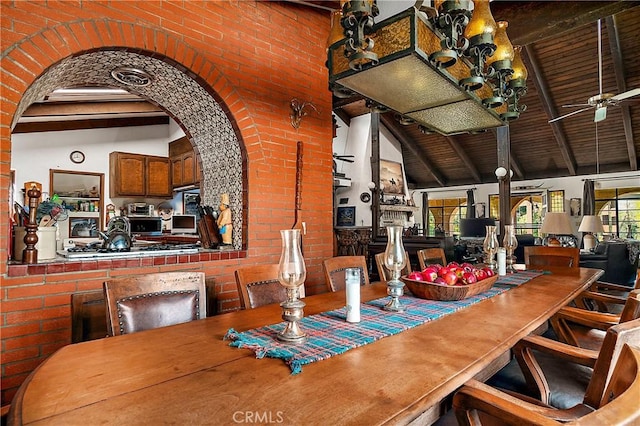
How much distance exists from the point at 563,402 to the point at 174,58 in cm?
263

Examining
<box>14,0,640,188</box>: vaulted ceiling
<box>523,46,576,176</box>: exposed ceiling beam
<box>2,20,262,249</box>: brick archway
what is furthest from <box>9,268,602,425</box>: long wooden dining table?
<box>523,46,576,176</box>: exposed ceiling beam

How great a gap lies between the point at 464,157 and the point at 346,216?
12.8ft

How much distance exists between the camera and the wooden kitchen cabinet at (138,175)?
532 centimetres

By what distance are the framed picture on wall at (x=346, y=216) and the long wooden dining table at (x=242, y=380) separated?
8.03 m

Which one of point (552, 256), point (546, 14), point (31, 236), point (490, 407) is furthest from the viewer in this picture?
point (552, 256)

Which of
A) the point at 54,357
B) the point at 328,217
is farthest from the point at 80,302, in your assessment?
the point at 328,217

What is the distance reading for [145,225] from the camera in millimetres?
5422

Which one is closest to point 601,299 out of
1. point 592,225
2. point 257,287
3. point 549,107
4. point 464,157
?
point 257,287

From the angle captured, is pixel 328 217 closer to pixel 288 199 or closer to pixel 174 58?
pixel 288 199

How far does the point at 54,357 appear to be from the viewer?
951 millimetres

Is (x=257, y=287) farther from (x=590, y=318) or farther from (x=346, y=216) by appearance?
(x=346, y=216)

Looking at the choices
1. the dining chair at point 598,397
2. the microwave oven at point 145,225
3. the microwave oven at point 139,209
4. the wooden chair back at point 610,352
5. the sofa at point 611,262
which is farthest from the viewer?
the microwave oven at point 139,209

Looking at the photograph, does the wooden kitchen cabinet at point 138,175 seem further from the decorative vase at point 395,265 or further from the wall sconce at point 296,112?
the decorative vase at point 395,265

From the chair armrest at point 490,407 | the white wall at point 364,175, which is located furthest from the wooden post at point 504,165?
the chair armrest at point 490,407
